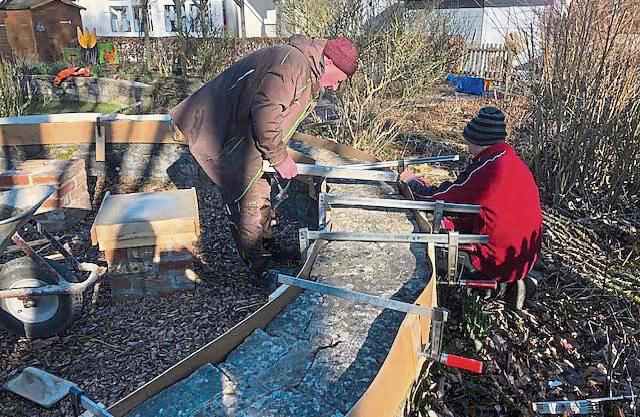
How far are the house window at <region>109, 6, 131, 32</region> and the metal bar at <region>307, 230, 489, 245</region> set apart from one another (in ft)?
87.6

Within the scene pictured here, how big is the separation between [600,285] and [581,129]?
181cm

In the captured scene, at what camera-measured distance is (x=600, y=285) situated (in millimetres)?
3762

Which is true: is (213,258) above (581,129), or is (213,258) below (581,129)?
below

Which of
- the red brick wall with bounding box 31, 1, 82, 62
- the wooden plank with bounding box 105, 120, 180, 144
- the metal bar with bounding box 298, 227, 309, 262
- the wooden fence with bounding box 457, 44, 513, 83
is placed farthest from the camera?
the red brick wall with bounding box 31, 1, 82, 62

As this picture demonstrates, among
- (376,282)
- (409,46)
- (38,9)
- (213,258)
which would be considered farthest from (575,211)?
(38,9)

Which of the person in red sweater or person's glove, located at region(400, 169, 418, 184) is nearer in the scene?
the person in red sweater

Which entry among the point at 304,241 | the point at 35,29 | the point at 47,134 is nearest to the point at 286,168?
the point at 304,241

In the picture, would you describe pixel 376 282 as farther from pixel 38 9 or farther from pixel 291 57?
pixel 38 9

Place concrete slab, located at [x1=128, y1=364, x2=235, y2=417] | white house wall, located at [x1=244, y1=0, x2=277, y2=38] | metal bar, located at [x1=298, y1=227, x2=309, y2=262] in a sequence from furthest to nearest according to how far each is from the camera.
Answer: white house wall, located at [x1=244, y1=0, x2=277, y2=38], metal bar, located at [x1=298, y1=227, x2=309, y2=262], concrete slab, located at [x1=128, y1=364, x2=235, y2=417]

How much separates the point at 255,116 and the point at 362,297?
58.9 inches

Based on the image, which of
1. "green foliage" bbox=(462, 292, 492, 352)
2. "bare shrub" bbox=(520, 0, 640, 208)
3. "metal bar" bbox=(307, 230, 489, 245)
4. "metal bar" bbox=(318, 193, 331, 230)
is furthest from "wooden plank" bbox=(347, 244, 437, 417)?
"bare shrub" bbox=(520, 0, 640, 208)

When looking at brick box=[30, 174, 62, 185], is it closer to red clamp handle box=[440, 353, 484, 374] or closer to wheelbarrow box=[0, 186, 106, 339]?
wheelbarrow box=[0, 186, 106, 339]

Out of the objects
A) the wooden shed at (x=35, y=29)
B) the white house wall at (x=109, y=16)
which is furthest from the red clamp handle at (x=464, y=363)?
the white house wall at (x=109, y=16)

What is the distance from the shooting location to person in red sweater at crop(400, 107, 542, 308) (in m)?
3.29
